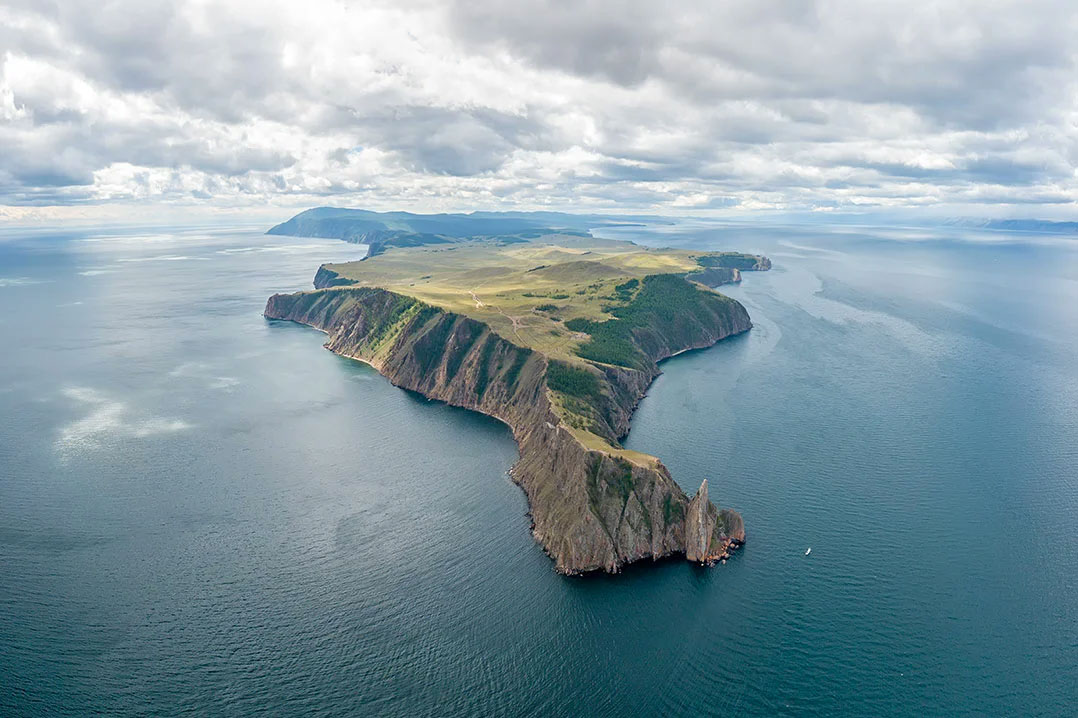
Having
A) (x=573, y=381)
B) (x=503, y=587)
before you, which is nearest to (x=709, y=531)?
(x=503, y=587)

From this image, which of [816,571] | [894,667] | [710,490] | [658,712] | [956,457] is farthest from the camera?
[956,457]

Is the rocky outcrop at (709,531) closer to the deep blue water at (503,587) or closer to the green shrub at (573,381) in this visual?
the deep blue water at (503,587)

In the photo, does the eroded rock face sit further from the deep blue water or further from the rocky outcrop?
the deep blue water

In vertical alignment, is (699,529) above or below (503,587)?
above

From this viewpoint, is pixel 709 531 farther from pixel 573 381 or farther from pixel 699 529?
pixel 573 381

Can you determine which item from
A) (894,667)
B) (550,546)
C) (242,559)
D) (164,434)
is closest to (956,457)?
(894,667)

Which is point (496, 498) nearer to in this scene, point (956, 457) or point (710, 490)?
point (710, 490)

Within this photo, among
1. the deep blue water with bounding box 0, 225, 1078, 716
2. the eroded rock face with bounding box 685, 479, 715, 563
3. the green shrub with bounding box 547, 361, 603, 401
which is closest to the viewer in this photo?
the deep blue water with bounding box 0, 225, 1078, 716

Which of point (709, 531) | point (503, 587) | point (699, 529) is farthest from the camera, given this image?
point (709, 531)

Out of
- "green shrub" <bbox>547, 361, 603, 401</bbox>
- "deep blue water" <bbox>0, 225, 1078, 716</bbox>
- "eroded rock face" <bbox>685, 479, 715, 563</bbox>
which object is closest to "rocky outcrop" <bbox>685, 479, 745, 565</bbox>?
"eroded rock face" <bbox>685, 479, 715, 563</bbox>

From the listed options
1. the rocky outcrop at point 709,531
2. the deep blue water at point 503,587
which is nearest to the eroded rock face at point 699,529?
the rocky outcrop at point 709,531

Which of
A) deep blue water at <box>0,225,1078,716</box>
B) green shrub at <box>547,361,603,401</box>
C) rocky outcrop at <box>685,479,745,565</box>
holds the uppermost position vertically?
green shrub at <box>547,361,603,401</box>
